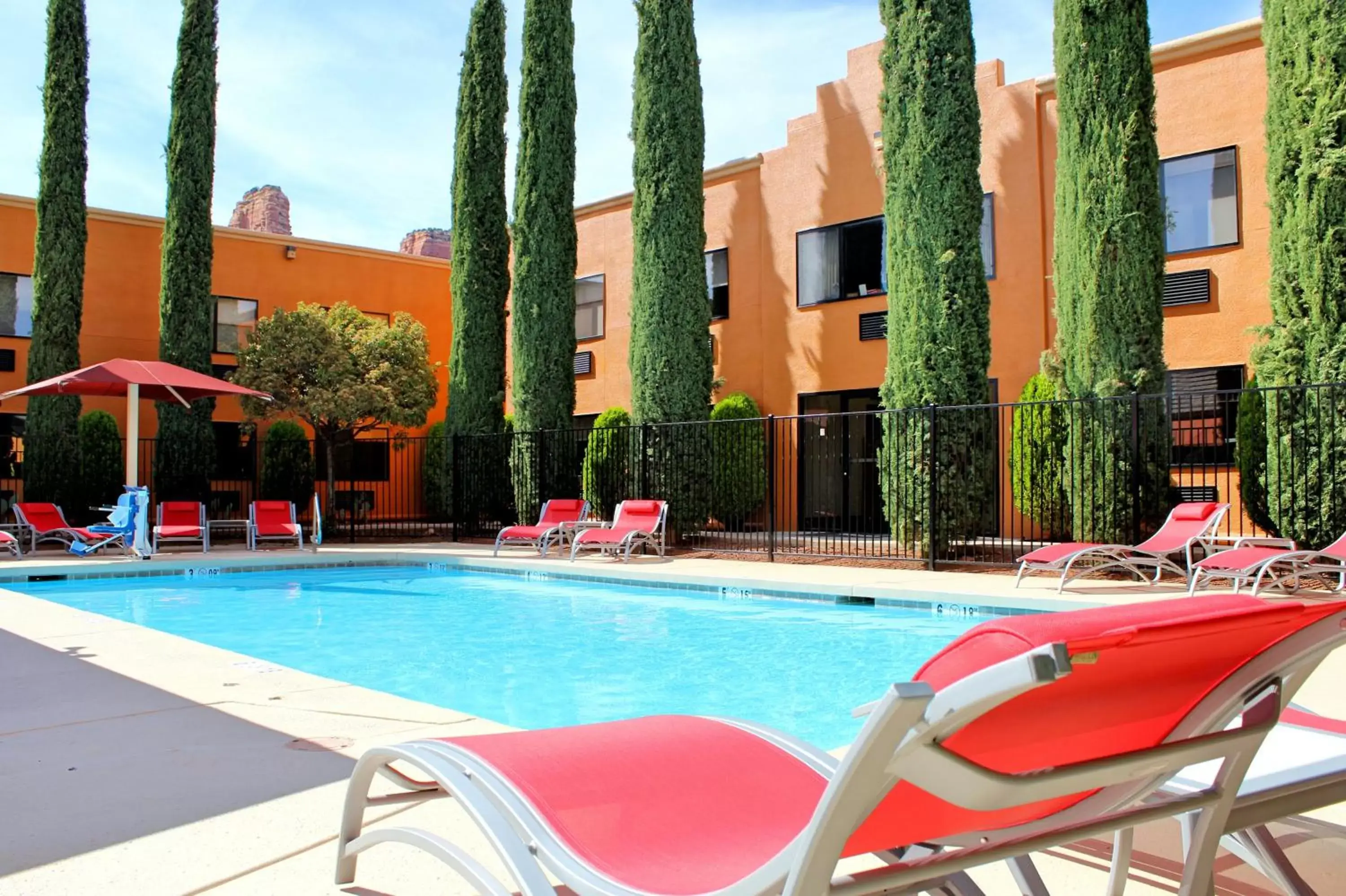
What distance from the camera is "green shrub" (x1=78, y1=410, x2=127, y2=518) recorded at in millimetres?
16859

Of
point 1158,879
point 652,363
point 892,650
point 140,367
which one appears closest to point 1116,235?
point 892,650

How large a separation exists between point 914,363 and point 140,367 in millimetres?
9712

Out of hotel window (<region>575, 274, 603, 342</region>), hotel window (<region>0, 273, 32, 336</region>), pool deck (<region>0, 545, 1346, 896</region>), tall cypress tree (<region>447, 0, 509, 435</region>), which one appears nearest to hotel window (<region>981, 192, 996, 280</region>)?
hotel window (<region>575, 274, 603, 342</region>)

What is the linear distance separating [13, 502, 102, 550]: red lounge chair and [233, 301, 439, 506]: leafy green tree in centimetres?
360

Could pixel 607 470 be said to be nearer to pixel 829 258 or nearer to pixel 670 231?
pixel 670 231

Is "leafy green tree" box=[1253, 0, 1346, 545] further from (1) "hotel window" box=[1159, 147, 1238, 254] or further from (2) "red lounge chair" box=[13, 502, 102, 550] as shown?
(2) "red lounge chair" box=[13, 502, 102, 550]

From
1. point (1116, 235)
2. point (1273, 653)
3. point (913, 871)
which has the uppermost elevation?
point (1116, 235)

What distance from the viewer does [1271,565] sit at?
779cm

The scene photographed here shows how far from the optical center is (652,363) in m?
14.8

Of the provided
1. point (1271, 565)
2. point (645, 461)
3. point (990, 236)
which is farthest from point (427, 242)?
point (1271, 565)

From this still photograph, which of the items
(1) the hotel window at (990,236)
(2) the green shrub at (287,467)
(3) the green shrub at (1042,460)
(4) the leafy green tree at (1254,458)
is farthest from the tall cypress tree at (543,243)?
(4) the leafy green tree at (1254,458)

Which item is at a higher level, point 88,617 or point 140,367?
point 140,367

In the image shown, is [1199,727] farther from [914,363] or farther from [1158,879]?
[914,363]

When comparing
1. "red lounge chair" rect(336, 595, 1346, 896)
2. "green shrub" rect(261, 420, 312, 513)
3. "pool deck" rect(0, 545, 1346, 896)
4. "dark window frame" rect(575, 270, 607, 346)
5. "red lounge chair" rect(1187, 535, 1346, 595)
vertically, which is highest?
"dark window frame" rect(575, 270, 607, 346)
